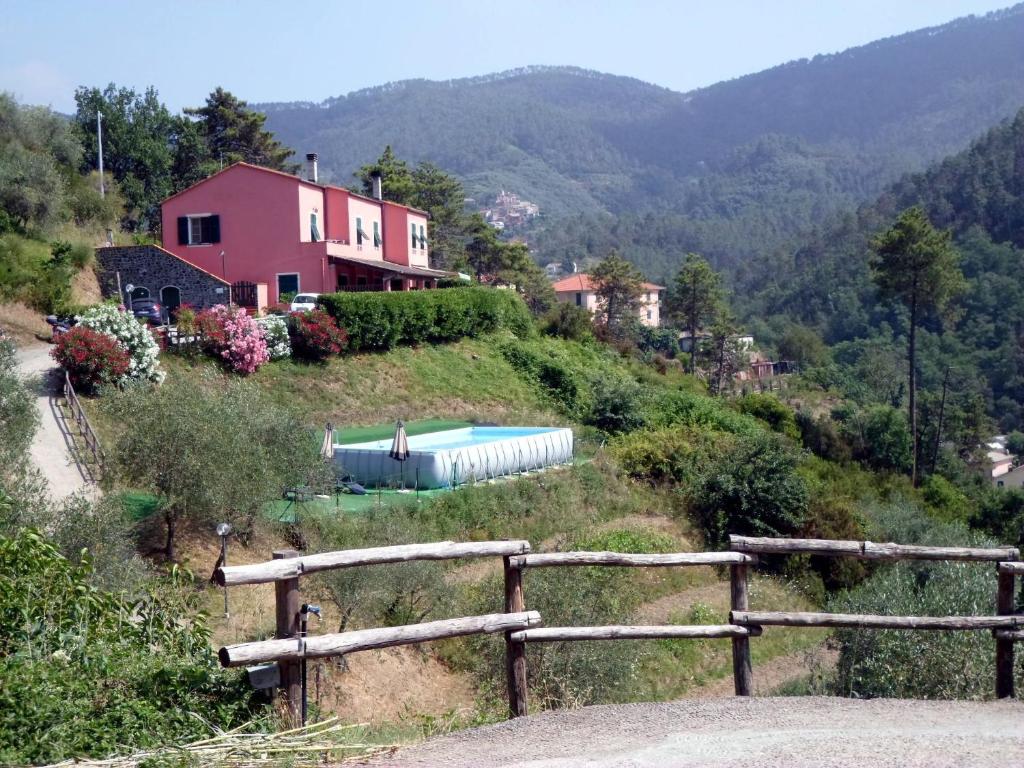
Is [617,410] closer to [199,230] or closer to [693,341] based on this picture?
[199,230]

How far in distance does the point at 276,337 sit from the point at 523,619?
25.1 metres

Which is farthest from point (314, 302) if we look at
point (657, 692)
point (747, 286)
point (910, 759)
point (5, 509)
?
point (747, 286)

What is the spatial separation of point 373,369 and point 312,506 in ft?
45.7

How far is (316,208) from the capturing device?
4297 centimetres

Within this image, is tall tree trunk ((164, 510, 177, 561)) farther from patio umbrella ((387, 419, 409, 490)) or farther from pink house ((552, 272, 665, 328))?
pink house ((552, 272, 665, 328))

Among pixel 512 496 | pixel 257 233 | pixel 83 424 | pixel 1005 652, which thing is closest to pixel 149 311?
pixel 257 233

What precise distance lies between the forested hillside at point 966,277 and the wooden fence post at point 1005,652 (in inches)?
2362

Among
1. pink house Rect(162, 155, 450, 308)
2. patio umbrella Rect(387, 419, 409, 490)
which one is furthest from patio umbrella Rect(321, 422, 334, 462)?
pink house Rect(162, 155, 450, 308)

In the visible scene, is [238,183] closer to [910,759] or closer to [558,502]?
[558,502]

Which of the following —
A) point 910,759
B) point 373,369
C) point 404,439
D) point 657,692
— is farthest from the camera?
point 373,369

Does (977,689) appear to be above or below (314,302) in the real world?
below

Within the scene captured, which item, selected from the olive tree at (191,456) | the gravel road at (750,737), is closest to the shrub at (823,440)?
the olive tree at (191,456)

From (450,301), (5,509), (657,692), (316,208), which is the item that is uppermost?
(316,208)

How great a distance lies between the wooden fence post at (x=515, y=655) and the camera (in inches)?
277
